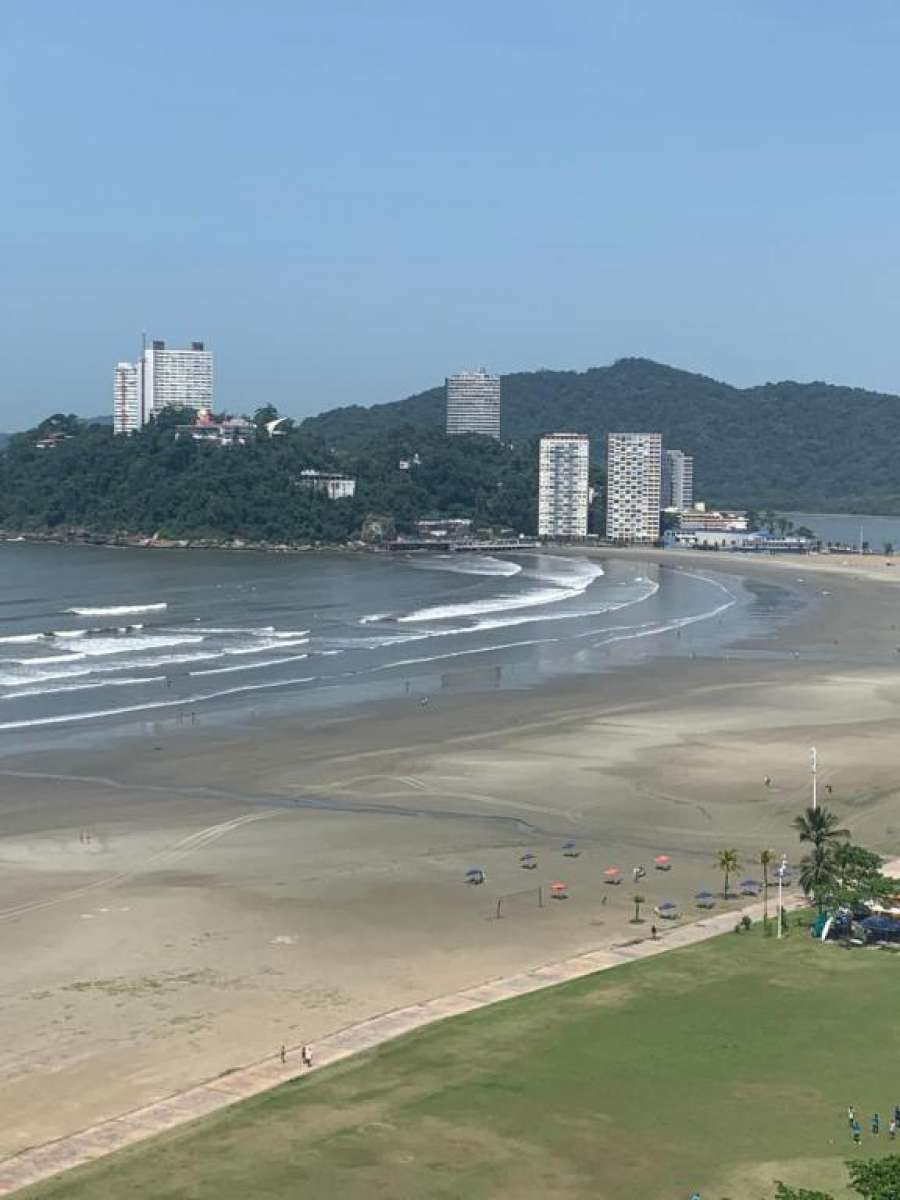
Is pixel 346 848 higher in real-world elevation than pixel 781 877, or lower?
lower

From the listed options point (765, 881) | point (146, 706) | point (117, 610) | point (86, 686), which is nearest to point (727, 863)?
point (765, 881)

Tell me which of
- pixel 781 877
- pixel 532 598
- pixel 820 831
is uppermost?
pixel 532 598

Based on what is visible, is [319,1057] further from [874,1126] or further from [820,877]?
[820,877]

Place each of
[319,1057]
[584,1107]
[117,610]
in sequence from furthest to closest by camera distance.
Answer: [117,610], [319,1057], [584,1107]

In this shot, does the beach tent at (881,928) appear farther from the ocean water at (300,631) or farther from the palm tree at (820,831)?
the ocean water at (300,631)

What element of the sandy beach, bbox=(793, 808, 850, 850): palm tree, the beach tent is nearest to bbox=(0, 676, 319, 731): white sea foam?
the sandy beach

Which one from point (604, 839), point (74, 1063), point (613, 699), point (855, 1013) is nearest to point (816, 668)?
point (613, 699)

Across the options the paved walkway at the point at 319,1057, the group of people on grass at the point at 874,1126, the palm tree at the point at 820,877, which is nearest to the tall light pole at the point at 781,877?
the palm tree at the point at 820,877

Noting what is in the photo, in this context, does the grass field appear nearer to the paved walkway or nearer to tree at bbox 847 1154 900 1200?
the paved walkway
